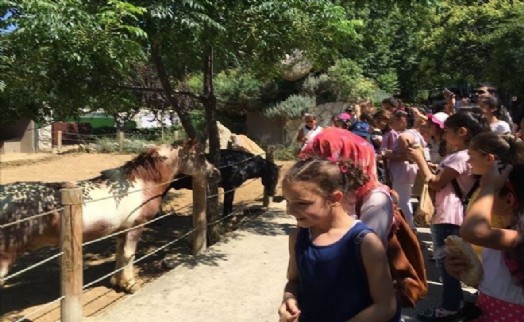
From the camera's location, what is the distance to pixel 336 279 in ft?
6.57

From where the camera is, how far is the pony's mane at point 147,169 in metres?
5.98

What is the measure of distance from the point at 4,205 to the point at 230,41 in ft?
9.97

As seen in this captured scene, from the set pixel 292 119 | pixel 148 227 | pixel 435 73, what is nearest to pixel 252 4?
pixel 148 227

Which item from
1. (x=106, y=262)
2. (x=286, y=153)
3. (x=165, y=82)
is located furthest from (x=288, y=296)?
(x=286, y=153)

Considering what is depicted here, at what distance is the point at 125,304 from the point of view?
15.8 ft

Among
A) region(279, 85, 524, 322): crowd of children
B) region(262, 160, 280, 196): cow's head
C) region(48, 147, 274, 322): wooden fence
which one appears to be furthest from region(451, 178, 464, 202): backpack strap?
region(262, 160, 280, 196): cow's head

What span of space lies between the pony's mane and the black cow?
2033 millimetres

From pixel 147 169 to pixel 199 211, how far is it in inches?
37.1

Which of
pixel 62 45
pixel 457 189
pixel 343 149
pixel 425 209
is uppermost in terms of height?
pixel 62 45

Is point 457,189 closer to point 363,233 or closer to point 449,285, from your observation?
point 449,285

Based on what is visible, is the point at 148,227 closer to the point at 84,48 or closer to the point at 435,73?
the point at 84,48

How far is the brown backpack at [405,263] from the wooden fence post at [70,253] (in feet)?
9.06

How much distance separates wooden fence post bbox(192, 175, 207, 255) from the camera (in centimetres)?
661

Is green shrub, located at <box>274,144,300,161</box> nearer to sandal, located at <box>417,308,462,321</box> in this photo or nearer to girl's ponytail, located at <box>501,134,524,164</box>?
sandal, located at <box>417,308,462,321</box>
